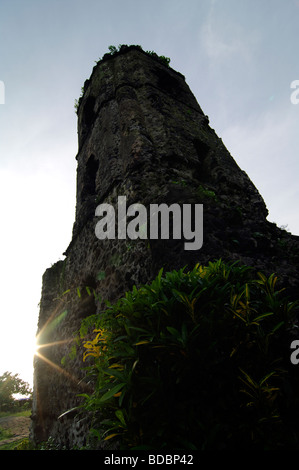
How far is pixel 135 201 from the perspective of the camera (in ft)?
14.8

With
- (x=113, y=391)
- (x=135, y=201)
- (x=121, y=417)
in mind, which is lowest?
(x=121, y=417)

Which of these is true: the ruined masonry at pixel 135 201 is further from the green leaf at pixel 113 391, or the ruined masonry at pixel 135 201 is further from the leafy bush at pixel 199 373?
the green leaf at pixel 113 391

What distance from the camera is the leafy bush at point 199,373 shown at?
4.38ft

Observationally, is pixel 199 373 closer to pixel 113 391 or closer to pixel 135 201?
pixel 113 391

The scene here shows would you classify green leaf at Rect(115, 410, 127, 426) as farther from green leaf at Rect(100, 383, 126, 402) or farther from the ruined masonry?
the ruined masonry

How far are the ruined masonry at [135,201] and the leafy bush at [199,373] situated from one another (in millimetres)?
1381

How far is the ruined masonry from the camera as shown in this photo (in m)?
3.60

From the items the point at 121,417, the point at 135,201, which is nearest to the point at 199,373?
the point at 121,417

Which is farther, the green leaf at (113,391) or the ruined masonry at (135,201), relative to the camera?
the ruined masonry at (135,201)

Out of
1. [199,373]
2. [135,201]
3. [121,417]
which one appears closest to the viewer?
[121,417]

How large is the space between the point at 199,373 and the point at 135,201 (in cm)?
338

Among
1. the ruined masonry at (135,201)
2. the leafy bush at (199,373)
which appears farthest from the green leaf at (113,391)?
the ruined masonry at (135,201)

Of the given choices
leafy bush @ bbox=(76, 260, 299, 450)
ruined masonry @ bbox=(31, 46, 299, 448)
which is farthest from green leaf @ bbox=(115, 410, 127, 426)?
→ ruined masonry @ bbox=(31, 46, 299, 448)

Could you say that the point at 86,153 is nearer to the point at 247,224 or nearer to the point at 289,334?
the point at 247,224
